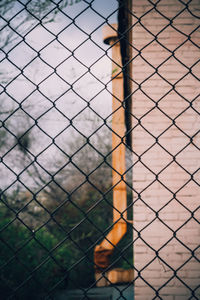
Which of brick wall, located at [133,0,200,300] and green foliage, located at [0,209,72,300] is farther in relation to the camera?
green foliage, located at [0,209,72,300]

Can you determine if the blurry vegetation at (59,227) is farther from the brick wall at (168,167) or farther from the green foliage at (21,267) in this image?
the brick wall at (168,167)

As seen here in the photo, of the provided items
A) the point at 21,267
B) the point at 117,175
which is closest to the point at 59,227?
the point at 21,267

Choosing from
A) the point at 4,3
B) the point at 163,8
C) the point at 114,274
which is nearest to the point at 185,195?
the point at 163,8

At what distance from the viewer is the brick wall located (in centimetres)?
258

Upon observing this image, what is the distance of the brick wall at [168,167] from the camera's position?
2576 millimetres

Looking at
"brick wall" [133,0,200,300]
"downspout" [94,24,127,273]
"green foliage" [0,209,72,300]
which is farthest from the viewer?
"green foliage" [0,209,72,300]

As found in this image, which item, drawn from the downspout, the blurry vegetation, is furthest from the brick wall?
the blurry vegetation

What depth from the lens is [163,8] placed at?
280 cm

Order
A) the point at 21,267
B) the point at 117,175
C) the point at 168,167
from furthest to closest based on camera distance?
the point at 21,267
the point at 117,175
the point at 168,167

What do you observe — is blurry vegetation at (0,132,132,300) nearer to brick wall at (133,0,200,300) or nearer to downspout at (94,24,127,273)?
downspout at (94,24,127,273)

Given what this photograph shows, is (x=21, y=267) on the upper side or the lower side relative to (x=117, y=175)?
lower

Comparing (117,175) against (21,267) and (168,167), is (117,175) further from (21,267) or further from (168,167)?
(21,267)

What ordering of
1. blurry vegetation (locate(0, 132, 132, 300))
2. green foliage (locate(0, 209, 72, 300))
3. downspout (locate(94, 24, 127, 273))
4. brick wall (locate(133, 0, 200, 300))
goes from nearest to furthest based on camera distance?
brick wall (locate(133, 0, 200, 300)) → downspout (locate(94, 24, 127, 273)) → green foliage (locate(0, 209, 72, 300)) → blurry vegetation (locate(0, 132, 132, 300))

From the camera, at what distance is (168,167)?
104 inches
